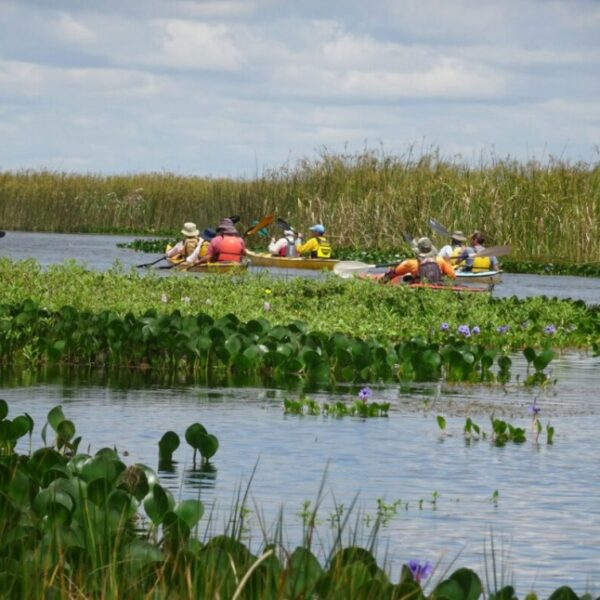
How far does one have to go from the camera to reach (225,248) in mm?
31453

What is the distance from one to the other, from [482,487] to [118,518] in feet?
11.5

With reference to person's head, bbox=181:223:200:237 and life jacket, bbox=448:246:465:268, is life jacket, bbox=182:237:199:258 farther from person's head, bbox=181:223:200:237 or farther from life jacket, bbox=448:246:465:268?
life jacket, bbox=448:246:465:268

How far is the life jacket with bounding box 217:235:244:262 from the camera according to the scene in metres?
31.4

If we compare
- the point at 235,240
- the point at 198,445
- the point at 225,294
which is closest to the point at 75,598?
the point at 198,445

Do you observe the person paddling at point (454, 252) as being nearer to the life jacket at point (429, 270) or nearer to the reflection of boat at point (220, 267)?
the reflection of boat at point (220, 267)

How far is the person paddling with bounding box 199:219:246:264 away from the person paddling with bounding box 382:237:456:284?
572cm

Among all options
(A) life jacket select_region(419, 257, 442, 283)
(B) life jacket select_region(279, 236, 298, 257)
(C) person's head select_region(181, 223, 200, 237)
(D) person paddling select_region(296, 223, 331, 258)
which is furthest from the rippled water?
(B) life jacket select_region(279, 236, 298, 257)

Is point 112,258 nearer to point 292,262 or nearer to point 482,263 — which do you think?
point 292,262

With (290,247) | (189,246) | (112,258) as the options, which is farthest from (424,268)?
(112,258)

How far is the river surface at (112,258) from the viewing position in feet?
104

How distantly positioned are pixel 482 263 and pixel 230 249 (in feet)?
15.9

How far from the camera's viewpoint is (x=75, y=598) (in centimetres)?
573

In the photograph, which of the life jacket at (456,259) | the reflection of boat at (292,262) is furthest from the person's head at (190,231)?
the life jacket at (456,259)

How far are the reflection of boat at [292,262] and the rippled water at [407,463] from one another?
20125 millimetres
